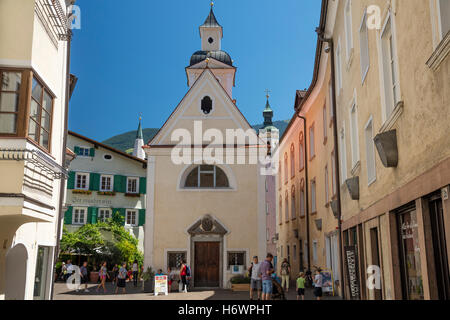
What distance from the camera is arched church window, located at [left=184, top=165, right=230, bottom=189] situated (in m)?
26.1

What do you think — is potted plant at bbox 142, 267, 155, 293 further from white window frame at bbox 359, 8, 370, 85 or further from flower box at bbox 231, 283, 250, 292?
white window frame at bbox 359, 8, 370, 85

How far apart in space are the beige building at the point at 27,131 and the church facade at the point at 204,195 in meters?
13.0

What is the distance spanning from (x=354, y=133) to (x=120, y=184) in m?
28.8

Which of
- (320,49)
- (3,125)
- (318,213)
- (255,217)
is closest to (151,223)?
(255,217)

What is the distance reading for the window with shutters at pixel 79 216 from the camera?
38.3 m

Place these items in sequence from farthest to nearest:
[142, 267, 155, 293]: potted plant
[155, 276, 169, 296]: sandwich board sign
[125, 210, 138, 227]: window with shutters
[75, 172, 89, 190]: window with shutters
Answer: [125, 210, 138, 227]: window with shutters
[75, 172, 89, 190]: window with shutters
[142, 267, 155, 293]: potted plant
[155, 276, 169, 296]: sandwich board sign

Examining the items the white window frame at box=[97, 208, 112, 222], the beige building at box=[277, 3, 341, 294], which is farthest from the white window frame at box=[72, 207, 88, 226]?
the beige building at box=[277, 3, 341, 294]

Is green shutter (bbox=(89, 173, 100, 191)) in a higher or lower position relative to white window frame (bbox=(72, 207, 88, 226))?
higher

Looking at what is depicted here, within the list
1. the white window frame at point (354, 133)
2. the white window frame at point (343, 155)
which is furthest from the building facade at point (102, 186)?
the white window frame at point (354, 133)

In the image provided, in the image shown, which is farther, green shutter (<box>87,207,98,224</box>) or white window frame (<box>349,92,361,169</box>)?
green shutter (<box>87,207,98,224</box>)

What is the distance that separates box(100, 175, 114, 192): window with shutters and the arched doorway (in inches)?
1118

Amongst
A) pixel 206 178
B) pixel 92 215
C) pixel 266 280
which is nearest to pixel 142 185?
pixel 92 215

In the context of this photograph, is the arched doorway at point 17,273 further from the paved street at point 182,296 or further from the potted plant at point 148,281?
the potted plant at point 148,281

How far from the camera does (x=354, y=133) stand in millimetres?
13750
